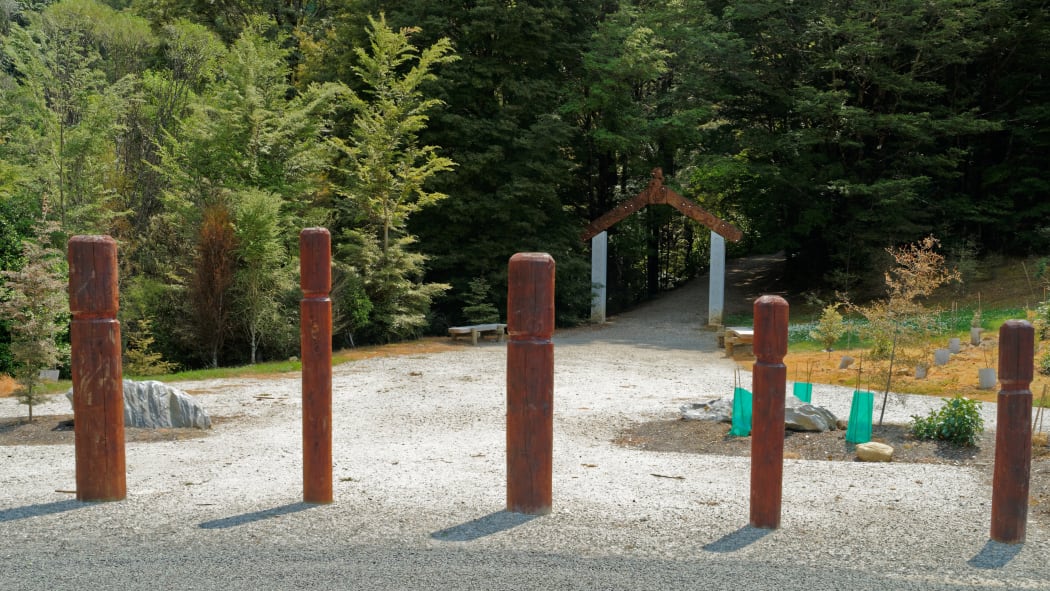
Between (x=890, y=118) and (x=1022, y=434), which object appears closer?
(x=1022, y=434)

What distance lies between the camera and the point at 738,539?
14.9ft

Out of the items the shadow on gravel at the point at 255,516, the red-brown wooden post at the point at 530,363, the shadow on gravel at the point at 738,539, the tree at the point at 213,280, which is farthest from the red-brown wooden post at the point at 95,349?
the tree at the point at 213,280

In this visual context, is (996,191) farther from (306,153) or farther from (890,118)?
(306,153)

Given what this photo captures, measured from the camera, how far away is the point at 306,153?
17.8 meters

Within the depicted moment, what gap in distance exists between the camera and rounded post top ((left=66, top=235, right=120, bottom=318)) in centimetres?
460

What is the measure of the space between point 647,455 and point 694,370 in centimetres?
693

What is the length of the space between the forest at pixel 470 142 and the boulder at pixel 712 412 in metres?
8.79

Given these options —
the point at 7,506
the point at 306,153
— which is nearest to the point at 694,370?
the point at 306,153

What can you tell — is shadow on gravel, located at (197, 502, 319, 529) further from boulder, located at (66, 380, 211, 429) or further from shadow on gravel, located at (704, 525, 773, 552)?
boulder, located at (66, 380, 211, 429)

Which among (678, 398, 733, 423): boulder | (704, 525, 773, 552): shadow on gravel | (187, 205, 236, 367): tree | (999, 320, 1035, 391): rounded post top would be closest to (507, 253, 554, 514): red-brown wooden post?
(704, 525, 773, 552): shadow on gravel

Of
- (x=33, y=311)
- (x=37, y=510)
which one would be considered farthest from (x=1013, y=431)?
(x=33, y=311)

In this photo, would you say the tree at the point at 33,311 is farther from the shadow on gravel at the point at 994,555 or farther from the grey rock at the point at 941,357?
the grey rock at the point at 941,357

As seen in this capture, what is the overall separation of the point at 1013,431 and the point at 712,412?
186 inches

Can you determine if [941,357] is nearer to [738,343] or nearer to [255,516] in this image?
[738,343]
